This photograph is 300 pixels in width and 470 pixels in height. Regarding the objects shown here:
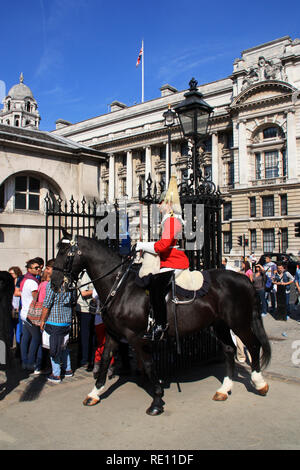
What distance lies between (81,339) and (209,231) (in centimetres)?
324

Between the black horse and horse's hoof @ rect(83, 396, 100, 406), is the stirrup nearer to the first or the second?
the black horse

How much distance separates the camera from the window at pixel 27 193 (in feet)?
30.5

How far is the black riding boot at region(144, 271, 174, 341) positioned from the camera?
5398 millimetres

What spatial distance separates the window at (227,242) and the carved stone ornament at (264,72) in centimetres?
1795

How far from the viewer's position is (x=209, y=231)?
789 centimetres

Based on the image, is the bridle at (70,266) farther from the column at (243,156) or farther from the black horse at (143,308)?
the column at (243,156)

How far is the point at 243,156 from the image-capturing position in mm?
47125

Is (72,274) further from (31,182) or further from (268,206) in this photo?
(268,206)

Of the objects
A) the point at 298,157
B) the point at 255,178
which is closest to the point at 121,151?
the point at 255,178

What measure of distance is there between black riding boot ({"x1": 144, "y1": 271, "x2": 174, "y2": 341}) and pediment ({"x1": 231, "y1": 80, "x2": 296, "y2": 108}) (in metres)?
43.3

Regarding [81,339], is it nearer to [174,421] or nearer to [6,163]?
[174,421]

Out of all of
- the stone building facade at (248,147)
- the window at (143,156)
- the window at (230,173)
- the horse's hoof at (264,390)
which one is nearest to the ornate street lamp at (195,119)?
the horse's hoof at (264,390)

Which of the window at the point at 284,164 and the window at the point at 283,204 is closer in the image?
the window at the point at 283,204

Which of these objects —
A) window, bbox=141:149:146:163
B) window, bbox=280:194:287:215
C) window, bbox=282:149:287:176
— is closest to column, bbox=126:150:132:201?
window, bbox=141:149:146:163
